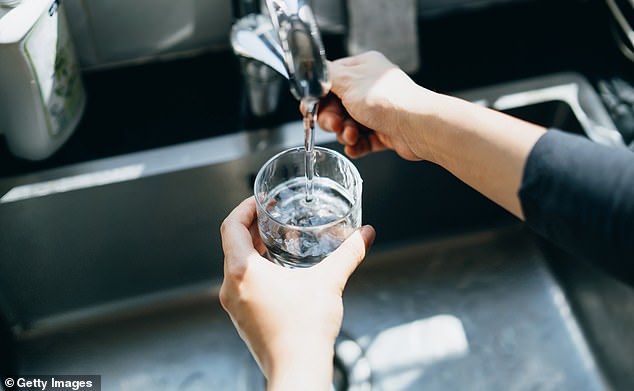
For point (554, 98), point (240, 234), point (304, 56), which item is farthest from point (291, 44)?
point (554, 98)

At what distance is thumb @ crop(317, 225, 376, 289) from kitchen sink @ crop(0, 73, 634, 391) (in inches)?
11.4

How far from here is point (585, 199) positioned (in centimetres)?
54

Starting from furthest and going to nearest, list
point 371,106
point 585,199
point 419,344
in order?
point 419,344 < point 371,106 < point 585,199

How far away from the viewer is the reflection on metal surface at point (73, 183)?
838 mm

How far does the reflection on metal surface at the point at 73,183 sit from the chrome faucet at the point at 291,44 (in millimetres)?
213

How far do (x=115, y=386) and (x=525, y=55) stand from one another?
2.53 feet

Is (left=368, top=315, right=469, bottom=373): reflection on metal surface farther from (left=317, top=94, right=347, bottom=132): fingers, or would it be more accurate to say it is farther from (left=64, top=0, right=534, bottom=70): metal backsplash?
(left=64, top=0, right=534, bottom=70): metal backsplash

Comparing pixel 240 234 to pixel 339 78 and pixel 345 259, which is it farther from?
pixel 339 78

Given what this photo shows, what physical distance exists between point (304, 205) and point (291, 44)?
23 cm

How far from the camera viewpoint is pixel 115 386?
2.96ft

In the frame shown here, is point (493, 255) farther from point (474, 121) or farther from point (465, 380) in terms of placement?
point (474, 121)

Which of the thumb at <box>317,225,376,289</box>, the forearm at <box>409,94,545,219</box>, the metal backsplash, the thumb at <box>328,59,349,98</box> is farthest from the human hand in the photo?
the metal backsplash

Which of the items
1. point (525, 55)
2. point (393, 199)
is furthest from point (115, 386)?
point (525, 55)

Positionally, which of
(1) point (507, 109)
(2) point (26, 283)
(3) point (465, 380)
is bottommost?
(3) point (465, 380)
